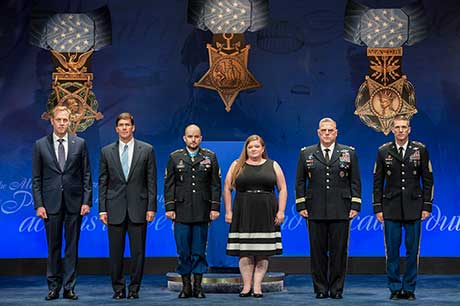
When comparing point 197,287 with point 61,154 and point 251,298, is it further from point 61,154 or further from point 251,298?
point 61,154

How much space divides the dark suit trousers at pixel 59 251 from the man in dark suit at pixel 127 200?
27 cm

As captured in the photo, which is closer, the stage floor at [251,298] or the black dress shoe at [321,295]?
the stage floor at [251,298]

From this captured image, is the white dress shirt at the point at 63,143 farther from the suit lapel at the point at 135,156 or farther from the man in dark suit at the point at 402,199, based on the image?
the man in dark suit at the point at 402,199

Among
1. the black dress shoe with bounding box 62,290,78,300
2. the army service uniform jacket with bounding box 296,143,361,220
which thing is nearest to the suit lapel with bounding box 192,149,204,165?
the army service uniform jacket with bounding box 296,143,361,220

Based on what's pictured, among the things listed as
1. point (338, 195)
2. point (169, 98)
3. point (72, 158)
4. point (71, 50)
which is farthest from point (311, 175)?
point (71, 50)

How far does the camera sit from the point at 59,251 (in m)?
7.38

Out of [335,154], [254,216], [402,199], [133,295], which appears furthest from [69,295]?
[402,199]

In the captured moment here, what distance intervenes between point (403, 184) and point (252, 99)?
265cm

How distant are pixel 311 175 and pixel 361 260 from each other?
244 centimetres

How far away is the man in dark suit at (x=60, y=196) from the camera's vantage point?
734 centimetres

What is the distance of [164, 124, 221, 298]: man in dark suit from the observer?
7.50 meters

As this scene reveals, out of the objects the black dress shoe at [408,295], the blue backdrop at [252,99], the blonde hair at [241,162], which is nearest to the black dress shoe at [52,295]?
the blonde hair at [241,162]

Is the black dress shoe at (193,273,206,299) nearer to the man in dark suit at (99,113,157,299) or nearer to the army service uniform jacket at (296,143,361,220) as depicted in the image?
the man in dark suit at (99,113,157,299)

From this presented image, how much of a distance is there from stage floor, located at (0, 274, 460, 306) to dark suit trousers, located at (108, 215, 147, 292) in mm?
154
